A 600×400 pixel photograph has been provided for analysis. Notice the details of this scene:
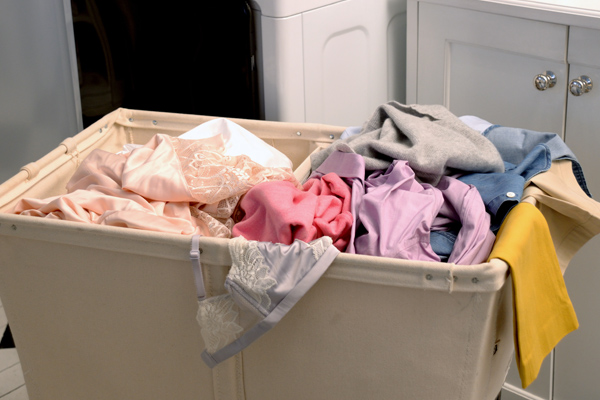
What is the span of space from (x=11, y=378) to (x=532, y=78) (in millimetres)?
1326

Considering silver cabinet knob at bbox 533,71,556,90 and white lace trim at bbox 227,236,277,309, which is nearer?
white lace trim at bbox 227,236,277,309

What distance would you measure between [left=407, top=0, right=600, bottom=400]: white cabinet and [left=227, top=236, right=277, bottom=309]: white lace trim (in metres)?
0.70

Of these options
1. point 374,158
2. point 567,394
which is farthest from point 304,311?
point 567,394

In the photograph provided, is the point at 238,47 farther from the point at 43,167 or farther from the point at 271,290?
the point at 271,290

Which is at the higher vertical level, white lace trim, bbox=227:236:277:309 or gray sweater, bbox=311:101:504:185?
gray sweater, bbox=311:101:504:185

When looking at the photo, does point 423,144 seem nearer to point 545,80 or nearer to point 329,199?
point 329,199

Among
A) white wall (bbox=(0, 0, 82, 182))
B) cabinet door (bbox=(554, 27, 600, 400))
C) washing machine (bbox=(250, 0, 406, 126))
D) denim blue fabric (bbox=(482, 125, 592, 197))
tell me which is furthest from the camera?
white wall (bbox=(0, 0, 82, 182))

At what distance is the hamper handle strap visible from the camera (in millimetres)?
911

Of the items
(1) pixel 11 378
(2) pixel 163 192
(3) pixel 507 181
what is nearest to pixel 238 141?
(2) pixel 163 192

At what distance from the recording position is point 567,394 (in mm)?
1459

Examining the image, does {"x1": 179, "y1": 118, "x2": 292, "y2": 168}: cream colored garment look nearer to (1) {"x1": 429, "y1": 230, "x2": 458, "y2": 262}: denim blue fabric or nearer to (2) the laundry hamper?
(2) the laundry hamper

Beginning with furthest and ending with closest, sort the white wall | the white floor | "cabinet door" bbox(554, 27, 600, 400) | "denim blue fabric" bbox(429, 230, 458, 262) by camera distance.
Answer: the white wall < the white floor < "cabinet door" bbox(554, 27, 600, 400) < "denim blue fabric" bbox(429, 230, 458, 262)

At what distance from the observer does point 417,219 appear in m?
0.92

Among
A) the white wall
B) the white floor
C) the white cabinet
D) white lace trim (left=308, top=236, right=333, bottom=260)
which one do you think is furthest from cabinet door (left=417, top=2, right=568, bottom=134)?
→ the white floor
